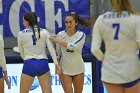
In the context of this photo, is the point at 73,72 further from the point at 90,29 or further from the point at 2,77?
the point at 90,29

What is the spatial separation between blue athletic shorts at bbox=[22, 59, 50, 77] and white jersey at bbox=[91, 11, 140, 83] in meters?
2.16

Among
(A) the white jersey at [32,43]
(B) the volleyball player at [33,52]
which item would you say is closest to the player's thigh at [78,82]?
(B) the volleyball player at [33,52]

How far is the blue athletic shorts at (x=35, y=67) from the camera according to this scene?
5320 millimetres

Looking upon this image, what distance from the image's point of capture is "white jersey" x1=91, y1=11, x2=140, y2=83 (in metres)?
3.23

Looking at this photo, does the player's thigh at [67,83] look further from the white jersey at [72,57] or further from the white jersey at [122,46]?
the white jersey at [122,46]

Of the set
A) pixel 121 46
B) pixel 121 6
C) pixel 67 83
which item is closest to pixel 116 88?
pixel 121 46

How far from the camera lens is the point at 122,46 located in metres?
3.24

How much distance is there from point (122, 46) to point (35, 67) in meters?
2.29

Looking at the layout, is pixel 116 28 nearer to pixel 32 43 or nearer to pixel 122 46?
pixel 122 46

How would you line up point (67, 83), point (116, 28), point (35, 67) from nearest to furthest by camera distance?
point (116, 28) → point (35, 67) → point (67, 83)

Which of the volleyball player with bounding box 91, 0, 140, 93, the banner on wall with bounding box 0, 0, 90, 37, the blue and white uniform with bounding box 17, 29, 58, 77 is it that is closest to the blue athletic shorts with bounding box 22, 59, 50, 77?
the blue and white uniform with bounding box 17, 29, 58, 77

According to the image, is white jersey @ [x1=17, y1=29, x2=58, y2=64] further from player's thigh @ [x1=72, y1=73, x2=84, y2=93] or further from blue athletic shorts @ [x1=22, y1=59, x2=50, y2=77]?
player's thigh @ [x1=72, y1=73, x2=84, y2=93]

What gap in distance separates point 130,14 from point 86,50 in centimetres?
411

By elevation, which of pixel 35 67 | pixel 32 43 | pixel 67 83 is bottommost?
pixel 67 83
